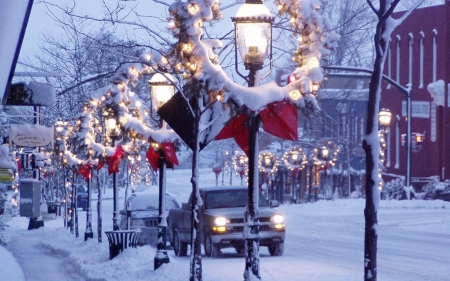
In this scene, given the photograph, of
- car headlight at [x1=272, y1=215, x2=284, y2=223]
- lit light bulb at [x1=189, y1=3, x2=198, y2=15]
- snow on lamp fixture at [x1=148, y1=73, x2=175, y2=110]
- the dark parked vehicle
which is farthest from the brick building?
lit light bulb at [x1=189, y1=3, x2=198, y2=15]

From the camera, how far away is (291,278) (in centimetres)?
1519

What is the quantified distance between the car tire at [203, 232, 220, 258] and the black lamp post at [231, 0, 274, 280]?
9.49 meters

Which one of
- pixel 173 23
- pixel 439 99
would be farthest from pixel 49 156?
pixel 173 23

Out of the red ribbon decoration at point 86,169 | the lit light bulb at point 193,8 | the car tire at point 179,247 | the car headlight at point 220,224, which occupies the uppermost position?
the lit light bulb at point 193,8

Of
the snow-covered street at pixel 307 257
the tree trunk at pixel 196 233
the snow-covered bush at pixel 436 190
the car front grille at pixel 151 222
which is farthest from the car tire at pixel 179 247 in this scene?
the snow-covered bush at pixel 436 190

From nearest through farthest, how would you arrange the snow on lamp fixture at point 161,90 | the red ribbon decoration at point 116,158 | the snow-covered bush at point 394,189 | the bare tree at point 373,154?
the bare tree at point 373,154 < the snow on lamp fixture at point 161,90 < the red ribbon decoration at point 116,158 < the snow-covered bush at point 394,189

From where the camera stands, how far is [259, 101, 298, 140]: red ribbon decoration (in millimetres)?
10789

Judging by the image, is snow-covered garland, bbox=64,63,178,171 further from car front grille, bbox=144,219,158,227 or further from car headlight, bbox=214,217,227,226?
car headlight, bbox=214,217,227,226

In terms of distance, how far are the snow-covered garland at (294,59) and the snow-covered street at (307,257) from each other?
4385 millimetres

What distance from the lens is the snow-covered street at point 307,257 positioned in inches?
624

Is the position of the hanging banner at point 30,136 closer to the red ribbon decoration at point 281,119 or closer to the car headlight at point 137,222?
the car headlight at point 137,222

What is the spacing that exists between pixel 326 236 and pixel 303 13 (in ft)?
54.7

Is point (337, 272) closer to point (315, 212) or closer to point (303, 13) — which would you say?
point (303, 13)

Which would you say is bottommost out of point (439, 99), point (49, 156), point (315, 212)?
point (315, 212)
